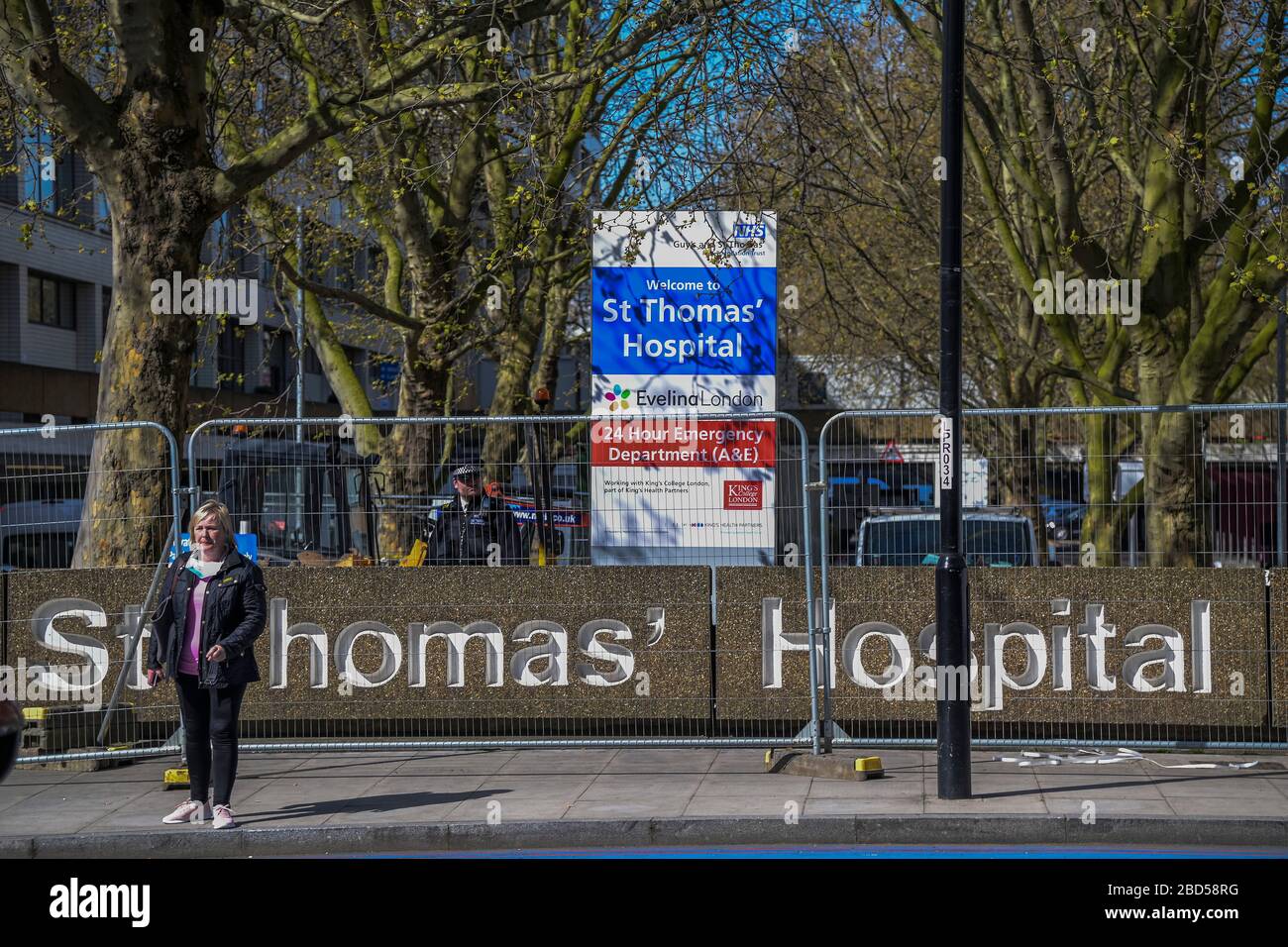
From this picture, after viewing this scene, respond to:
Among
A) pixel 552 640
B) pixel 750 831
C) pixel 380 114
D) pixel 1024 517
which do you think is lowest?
pixel 750 831

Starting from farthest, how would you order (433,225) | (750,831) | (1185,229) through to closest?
(433,225), (1185,229), (750,831)

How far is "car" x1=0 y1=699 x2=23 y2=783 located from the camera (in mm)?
4711

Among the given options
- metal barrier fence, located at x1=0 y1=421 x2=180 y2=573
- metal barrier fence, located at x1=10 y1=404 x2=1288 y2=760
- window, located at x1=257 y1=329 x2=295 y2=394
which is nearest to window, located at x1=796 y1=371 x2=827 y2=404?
window, located at x1=257 y1=329 x2=295 y2=394

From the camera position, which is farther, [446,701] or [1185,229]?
[1185,229]

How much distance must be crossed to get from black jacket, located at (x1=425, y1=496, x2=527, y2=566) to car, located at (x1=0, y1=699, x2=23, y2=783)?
6.23 meters

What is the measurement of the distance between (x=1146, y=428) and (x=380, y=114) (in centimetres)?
704

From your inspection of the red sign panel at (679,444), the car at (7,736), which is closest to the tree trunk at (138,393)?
the red sign panel at (679,444)

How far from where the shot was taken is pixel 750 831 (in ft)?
27.9

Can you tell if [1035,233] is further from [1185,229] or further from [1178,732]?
[1178,732]

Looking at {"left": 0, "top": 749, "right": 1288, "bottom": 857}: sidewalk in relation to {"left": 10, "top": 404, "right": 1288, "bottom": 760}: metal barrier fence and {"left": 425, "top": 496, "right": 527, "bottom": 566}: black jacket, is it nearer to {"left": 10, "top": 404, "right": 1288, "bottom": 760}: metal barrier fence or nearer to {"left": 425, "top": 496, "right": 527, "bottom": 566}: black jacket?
{"left": 10, "top": 404, "right": 1288, "bottom": 760}: metal barrier fence

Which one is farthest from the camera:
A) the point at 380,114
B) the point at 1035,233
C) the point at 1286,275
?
the point at 1035,233

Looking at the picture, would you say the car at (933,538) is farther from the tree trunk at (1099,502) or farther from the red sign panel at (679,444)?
the red sign panel at (679,444)

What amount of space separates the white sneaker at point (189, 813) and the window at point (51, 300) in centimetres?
3128

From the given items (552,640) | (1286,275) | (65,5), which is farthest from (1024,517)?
(65,5)
